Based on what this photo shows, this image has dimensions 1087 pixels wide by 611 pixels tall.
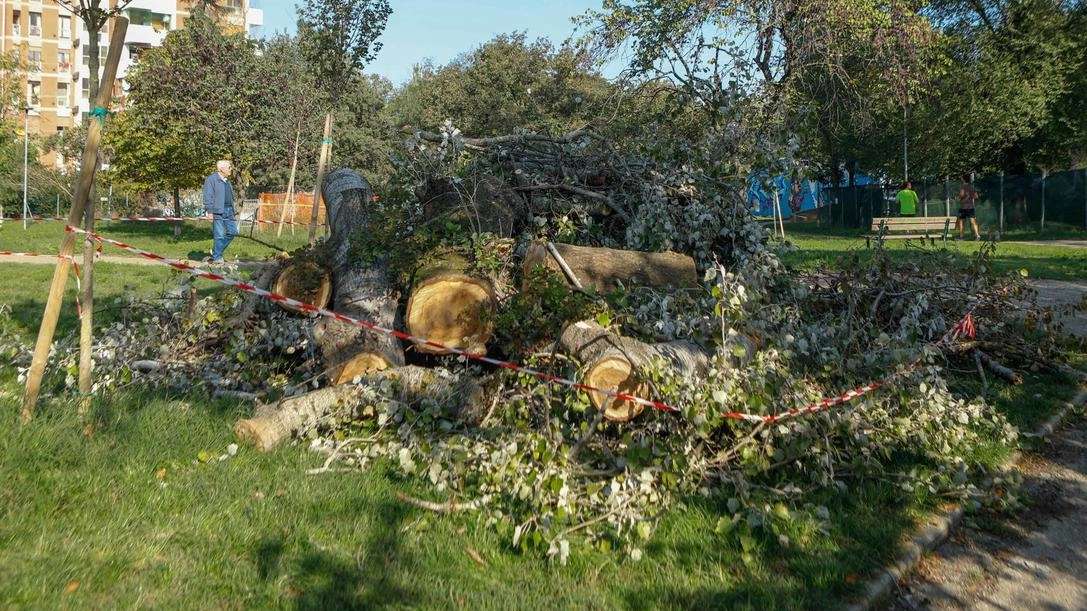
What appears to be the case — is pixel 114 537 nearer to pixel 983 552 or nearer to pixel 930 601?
pixel 930 601

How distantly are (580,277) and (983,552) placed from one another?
2.99m

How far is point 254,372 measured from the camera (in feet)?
19.5

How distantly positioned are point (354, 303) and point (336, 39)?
9.21 m

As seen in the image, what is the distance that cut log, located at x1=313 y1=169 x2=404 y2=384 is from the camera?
5348mm

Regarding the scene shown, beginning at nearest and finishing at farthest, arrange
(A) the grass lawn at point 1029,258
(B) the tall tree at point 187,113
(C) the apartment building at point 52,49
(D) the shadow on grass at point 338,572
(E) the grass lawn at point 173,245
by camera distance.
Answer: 1. (D) the shadow on grass at point 338,572
2. (A) the grass lawn at point 1029,258
3. (E) the grass lawn at point 173,245
4. (B) the tall tree at point 187,113
5. (C) the apartment building at point 52,49

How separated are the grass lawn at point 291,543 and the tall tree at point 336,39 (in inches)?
379

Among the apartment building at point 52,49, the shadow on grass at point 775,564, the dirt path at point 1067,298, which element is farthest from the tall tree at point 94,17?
the apartment building at point 52,49

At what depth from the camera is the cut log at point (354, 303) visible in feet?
17.5

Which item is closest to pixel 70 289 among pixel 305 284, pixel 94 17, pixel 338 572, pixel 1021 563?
pixel 305 284

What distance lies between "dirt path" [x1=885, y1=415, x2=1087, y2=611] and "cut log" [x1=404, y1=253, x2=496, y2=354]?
2.92 meters

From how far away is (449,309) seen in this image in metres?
5.62

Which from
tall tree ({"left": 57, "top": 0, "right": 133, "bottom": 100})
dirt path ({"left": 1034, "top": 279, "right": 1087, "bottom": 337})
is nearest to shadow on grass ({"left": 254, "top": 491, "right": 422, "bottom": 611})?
tall tree ({"left": 57, "top": 0, "right": 133, "bottom": 100})

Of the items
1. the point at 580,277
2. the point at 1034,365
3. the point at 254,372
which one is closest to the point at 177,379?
the point at 254,372

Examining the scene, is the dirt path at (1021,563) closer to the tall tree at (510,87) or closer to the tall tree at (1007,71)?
the tall tree at (1007,71)
